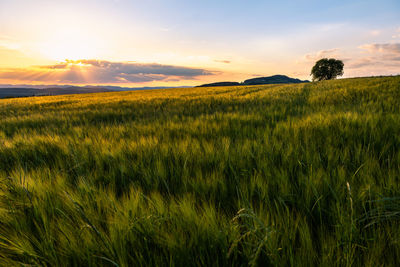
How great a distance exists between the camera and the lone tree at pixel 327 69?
6144 cm

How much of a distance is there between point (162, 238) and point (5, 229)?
696 mm

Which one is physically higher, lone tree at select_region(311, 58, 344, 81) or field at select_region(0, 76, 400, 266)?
lone tree at select_region(311, 58, 344, 81)

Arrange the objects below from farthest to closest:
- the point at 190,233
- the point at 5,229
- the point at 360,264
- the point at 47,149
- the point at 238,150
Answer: the point at 47,149, the point at 238,150, the point at 5,229, the point at 190,233, the point at 360,264

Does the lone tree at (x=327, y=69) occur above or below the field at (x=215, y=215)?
above

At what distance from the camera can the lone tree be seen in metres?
61.4

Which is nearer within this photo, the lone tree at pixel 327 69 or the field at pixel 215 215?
the field at pixel 215 215

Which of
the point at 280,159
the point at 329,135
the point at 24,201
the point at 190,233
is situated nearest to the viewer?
the point at 190,233

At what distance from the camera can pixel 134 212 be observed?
720 millimetres

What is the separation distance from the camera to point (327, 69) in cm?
6216

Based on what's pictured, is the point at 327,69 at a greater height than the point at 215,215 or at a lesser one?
greater

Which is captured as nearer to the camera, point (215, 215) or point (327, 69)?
point (215, 215)

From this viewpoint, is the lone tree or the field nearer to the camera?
the field

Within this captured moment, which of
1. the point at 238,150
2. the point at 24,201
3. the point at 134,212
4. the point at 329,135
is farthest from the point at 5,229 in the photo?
the point at 329,135

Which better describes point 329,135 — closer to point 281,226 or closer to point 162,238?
point 281,226
